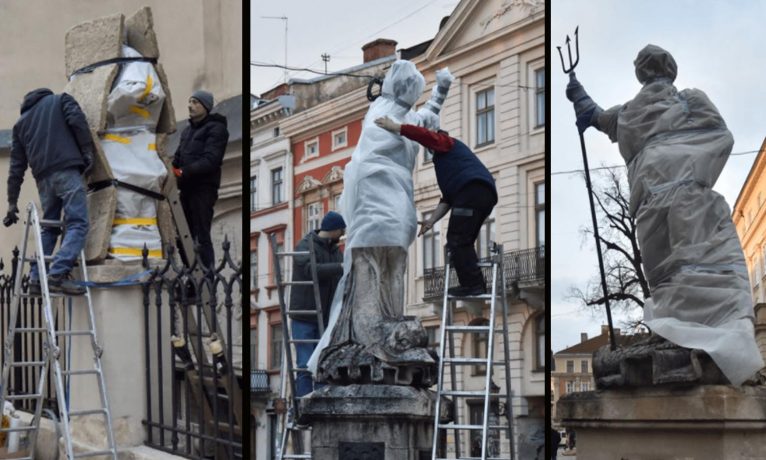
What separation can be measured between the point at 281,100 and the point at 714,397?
4297mm

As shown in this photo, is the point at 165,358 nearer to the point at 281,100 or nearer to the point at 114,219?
the point at 114,219

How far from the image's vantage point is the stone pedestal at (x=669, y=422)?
27.8ft

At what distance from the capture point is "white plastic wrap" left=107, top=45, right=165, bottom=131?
10070mm

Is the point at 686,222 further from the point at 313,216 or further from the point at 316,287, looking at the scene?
the point at 313,216

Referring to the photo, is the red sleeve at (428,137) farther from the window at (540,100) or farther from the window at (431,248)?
the window at (540,100)

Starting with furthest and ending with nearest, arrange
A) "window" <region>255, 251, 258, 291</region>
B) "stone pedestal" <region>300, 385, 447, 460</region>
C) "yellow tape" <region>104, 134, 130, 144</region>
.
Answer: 1. "window" <region>255, 251, 258, 291</region>
2. "yellow tape" <region>104, 134, 130, 144</region>
3. "stone pedestal" <region>300, 385, 447, 460</region>

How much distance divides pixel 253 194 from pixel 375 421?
2596 millimetres

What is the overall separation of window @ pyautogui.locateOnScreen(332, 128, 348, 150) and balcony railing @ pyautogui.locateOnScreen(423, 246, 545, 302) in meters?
1.20

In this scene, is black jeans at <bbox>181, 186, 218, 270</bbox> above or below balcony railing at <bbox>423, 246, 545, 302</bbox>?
above

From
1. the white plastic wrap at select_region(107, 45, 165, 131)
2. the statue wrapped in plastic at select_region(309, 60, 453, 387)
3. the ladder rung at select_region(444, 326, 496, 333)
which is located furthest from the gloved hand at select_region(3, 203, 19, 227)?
the ladder rung at select_region(444, 326, 496, 333)

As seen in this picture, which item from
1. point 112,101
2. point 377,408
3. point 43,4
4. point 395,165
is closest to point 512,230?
point 395,165

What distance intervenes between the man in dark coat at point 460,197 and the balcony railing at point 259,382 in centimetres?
161

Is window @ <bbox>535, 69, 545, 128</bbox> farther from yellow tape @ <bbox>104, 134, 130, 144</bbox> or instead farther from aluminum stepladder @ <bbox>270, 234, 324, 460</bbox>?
yellow tape @ <bbox>104, 134, 130, 144</bbox>

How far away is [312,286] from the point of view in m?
10.4
